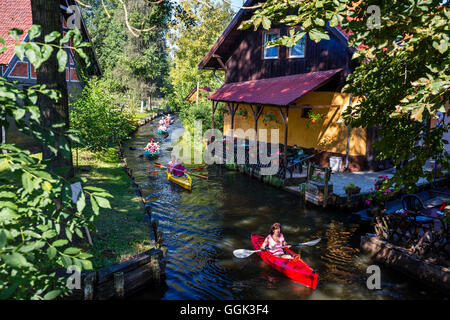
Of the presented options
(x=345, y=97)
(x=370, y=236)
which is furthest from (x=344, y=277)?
(x=345, y=97)

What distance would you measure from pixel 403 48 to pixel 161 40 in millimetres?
48009

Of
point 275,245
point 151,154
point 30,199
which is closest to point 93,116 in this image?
point 151,154

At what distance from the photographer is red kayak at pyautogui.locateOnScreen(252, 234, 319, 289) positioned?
7.86 meters

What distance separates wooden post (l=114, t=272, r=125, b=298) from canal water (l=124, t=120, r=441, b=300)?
19.5 inches

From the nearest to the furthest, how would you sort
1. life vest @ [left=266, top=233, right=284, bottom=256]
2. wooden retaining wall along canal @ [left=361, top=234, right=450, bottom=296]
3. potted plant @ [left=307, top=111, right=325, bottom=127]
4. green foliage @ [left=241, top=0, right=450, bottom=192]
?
green foliage @ [left=241, top=0, right=450, bottom=192] → wooden retaining wall along canal @ [left=361, top=234, right=450, bottom=296] → life vest @ [left=266, top=233, right=284, bottom=256] → potted plant @ [left=307, top=111, right=325, bottom=127]

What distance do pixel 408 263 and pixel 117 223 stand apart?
7.78 metres

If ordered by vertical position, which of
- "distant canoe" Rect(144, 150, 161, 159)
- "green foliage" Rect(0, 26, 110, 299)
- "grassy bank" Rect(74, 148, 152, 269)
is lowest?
"grassy bank" Rect(74, 148, 152, 269)

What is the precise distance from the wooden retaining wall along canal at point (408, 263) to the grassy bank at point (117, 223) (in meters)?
5.99

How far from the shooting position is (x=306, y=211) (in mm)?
13242

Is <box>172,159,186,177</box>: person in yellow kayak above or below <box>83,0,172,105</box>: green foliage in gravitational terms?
below

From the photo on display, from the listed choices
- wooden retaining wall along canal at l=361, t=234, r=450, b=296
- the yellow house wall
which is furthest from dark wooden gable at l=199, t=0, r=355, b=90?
wooden retaining wall along canal at l=361, t=234, r=450, b=296

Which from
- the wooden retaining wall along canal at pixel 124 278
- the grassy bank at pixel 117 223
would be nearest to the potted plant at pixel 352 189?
the grassy bank at pixel 117 223

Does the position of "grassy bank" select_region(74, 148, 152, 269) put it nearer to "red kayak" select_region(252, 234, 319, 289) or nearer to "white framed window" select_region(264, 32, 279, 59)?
"red kayak" select_region(252, 234, 319, 289)
